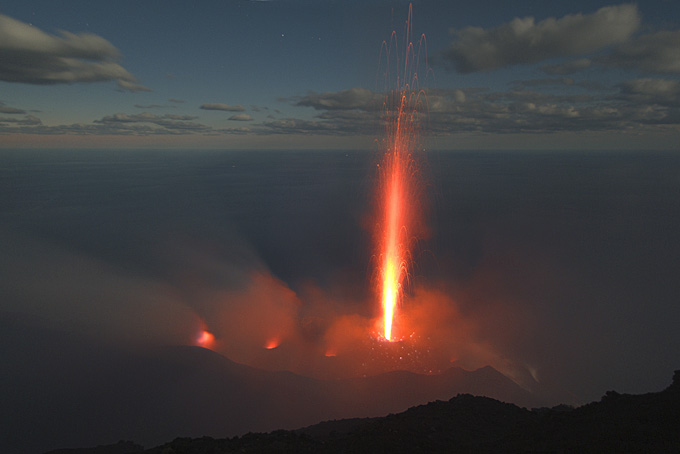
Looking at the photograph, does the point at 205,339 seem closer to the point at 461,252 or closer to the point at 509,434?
the point at 509,434

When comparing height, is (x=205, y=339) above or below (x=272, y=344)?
below

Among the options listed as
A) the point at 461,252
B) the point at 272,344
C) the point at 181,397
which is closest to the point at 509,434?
the point at 181,397

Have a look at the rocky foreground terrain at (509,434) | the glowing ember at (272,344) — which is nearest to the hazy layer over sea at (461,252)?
the glowing ember at (272,344)

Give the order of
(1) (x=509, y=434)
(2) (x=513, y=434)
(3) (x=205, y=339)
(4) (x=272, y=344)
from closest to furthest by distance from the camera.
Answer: (2) (x=513, y=434)
(1) (x=509, y=434)
(4) (x=272, y=344)
(3) (x=205, y=339)

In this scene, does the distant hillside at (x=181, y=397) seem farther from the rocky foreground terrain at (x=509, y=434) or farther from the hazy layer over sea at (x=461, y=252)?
the hazy layer over sea at (x=461, y=252)

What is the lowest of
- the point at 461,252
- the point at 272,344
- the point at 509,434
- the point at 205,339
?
the point at 205,339

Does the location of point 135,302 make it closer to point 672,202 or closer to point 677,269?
point 677,269

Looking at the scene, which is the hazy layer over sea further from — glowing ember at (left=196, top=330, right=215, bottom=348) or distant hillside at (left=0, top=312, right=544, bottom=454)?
glowing ember at (left=196, top=330, right=215, bottom=348)
